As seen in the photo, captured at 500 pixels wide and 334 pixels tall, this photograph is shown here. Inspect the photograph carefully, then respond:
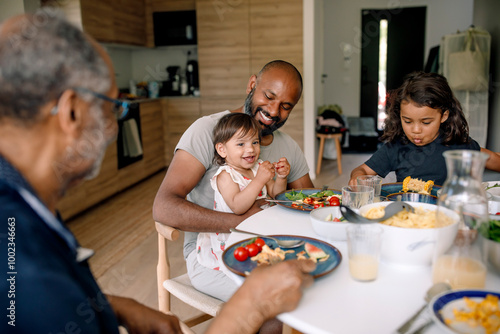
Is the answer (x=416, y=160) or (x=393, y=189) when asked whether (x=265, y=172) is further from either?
(x=416, y=160)

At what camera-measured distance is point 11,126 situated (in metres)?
0.62

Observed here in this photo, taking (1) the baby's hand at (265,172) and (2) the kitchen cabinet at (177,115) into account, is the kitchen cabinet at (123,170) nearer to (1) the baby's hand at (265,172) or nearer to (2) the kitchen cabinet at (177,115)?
(2) the kitchen cabinet at (177,115)

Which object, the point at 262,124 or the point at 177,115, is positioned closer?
the point at 262,124

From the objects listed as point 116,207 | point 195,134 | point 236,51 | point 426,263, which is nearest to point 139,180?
point 116,207

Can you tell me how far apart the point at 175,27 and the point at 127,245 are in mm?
3262

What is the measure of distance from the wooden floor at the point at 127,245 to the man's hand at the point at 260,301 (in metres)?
1.41

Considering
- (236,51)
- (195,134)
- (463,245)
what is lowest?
(463,245)

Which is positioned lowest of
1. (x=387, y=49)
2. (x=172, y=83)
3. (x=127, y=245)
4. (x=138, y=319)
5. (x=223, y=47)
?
(x=127, y=245)

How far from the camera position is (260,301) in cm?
80

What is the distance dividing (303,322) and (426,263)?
1.12 feet

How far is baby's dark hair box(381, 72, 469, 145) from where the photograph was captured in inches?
74.9

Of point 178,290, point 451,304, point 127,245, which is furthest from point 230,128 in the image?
point 127,245

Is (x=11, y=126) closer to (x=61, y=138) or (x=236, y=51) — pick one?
(x=61, y=138)

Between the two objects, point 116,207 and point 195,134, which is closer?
point 195,134
